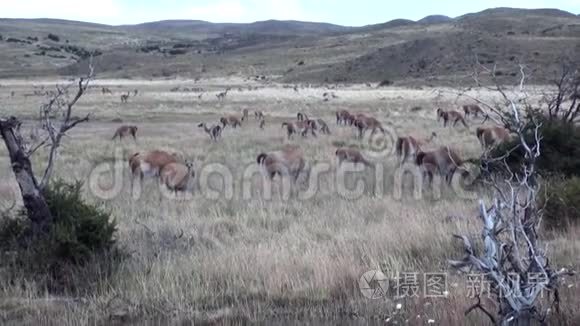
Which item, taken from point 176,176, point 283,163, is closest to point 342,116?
point 283,163

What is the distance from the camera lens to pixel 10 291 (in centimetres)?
669

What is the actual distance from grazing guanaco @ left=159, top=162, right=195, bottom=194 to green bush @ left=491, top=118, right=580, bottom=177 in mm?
5583

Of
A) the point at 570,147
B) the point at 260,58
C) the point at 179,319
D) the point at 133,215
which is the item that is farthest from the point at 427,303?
the point at 260,58

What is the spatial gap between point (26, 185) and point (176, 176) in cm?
675

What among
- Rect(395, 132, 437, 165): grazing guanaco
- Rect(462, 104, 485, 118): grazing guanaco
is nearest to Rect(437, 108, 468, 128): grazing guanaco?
Rect(462, 104, 485, 118): grazing guanaco

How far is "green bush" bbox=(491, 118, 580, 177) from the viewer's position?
43.2 ft

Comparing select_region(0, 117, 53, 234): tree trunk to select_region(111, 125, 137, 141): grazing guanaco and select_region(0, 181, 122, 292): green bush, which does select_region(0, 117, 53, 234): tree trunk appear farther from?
select_region(111, 125, 137, 141): grazing guanaco

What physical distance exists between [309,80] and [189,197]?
76680 mm

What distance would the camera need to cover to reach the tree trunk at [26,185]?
25.4 ft

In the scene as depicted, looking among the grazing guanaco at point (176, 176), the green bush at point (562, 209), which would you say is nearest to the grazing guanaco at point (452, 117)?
the grazing guanaco at point (176, 176)

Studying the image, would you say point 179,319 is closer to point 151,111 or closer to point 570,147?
point 570,147

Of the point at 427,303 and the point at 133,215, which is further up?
the point at 427,303

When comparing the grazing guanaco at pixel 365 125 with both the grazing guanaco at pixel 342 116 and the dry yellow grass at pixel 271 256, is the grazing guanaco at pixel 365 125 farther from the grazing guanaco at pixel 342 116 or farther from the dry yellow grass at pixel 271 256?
the dry yellow grass at pixel 271 256

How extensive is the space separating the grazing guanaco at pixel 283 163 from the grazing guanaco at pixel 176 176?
1.71 m
